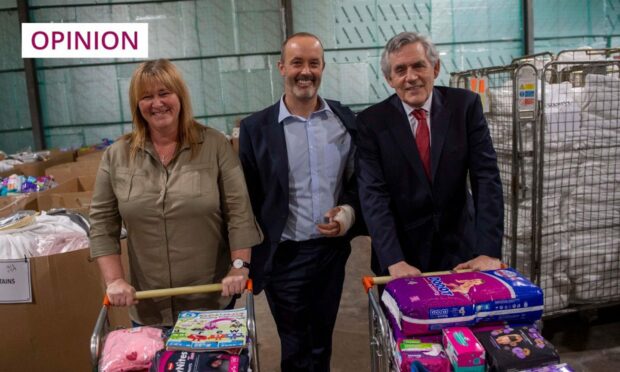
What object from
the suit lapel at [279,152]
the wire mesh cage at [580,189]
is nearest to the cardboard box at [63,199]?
the suit lapel at [279,152]

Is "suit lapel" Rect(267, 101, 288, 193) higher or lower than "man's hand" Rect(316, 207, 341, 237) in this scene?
higher

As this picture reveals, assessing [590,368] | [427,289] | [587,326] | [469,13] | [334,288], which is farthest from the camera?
[469,13]

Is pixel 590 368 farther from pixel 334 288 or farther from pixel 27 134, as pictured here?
pixel 27 134

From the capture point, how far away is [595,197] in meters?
3.19

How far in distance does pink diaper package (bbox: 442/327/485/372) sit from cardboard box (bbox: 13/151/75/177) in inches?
205

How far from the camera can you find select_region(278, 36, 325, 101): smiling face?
204 centimetres

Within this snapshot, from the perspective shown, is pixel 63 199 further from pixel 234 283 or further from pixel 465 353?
pixel 465 353

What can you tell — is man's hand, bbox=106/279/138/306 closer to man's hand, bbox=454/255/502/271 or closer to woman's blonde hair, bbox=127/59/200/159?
woman's blonde hair, bbox=127/59/200/159

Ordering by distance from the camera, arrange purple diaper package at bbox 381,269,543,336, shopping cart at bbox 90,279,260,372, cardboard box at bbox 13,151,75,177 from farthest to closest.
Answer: cardboard box at bbox 13,151,75,177 → shopping cart at bbox 90,279,260,372 → purple diaper package at bbox 381,269,543,336

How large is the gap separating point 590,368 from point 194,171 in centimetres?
258

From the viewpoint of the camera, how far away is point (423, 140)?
6.25 feet

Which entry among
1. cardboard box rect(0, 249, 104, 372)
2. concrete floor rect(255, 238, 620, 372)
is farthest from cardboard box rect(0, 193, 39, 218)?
concrete floor rect(255, 238, 620, 372)

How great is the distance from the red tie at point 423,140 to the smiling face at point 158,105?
903 mm

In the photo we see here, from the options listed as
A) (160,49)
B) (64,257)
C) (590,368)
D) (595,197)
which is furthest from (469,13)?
(64,257)
